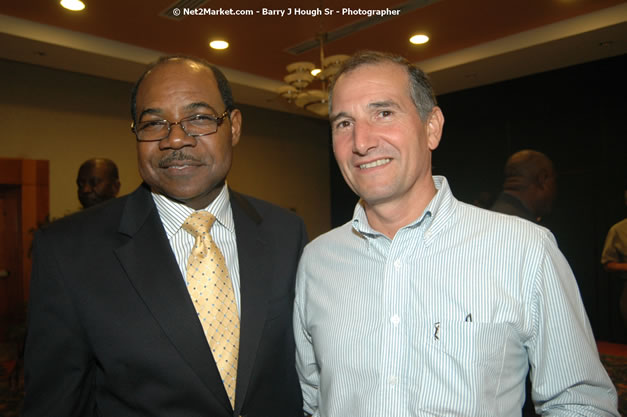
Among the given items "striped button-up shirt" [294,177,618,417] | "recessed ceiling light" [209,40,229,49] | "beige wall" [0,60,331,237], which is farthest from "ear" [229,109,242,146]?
"beige wall" [0,60,331,237]

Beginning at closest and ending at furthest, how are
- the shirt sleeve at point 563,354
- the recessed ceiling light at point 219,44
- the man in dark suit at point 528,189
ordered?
the shirt sleeve at point 563,354, the man in dark suit at point 528,189, the recessed ceiling light at point 219,44

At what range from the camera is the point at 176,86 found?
1399 mm

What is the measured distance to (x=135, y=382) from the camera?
48.0 inches

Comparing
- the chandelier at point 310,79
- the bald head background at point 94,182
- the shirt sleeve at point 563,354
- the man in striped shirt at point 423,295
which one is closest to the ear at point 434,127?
the man in striped shirt at point 423,295

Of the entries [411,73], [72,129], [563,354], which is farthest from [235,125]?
[72,129]

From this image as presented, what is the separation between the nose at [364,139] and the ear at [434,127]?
0.79 ft

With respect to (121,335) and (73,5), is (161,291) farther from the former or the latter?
(73,5)

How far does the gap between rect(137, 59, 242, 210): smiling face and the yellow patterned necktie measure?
0.44 ft

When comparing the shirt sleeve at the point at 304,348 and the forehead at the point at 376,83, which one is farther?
the shirt sleeve at the point at 304,348

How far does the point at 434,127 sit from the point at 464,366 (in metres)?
0.80

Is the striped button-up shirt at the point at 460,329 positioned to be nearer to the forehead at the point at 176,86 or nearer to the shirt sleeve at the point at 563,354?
the shirt sleeve at the point at 563,354

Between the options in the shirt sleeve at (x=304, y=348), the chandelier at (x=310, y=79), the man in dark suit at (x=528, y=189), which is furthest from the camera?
the chandelier at (x=310, y=79)

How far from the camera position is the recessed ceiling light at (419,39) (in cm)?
541

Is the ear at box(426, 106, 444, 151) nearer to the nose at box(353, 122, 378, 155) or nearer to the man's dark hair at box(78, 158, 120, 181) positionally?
the nose at box(353, 122, 378, 155)
